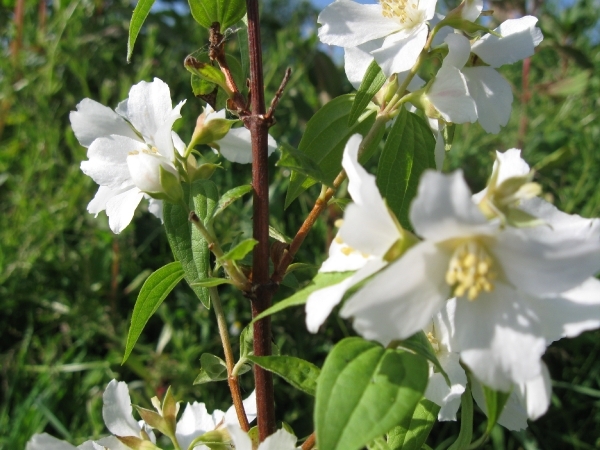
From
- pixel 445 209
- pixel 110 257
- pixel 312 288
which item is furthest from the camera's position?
pixel 110 257

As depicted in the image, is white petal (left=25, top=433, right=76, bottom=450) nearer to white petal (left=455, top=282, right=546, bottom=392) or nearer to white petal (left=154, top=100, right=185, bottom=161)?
white petal (left=154, top=100, right=185, bottom=161)

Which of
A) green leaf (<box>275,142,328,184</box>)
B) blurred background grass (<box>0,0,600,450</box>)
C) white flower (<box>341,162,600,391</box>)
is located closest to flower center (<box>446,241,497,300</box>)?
white flower (<box>341,162,600,391</box>)

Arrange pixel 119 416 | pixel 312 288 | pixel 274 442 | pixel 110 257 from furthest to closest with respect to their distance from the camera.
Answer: pixel 110 257, pixel 119 416, pixel 274 442, pixel 312 288

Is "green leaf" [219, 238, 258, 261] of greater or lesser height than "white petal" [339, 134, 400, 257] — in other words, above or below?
below

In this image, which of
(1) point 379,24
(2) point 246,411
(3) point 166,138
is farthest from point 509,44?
(2) point 246,411

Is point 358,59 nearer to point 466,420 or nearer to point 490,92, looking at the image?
point 490,92

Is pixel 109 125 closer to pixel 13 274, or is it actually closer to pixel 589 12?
pixel 13 274

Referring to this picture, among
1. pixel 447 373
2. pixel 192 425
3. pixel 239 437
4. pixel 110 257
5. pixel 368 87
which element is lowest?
pixel 110 257

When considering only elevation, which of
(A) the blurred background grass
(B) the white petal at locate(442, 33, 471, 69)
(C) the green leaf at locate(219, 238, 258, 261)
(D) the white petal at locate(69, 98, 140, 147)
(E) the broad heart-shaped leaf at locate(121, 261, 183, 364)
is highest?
(D) the white petal at locate(69, 98, 140, 147)
